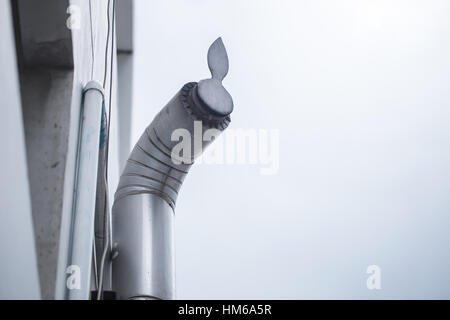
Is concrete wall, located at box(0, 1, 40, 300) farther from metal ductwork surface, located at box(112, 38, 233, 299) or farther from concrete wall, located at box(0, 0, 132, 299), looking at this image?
metal ductwork surface, located at box(112, 38, 233, 299)

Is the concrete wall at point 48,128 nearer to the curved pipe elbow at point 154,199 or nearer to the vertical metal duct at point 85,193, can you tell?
the vertical metal duct at point 85,193

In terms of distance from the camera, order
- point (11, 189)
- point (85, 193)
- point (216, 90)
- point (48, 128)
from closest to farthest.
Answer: point (11, 189) < point (48, 128) < point (85, 193) < point (216, 90)

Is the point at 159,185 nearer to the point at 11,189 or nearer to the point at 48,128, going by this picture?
the point at 48,128

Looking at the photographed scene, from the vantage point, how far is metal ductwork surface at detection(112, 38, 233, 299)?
1996mm

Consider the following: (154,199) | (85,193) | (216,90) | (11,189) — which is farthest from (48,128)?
(154,199)

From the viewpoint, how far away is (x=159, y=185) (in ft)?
7.36

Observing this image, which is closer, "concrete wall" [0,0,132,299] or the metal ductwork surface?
"concrete wall" [0,0,132,299]

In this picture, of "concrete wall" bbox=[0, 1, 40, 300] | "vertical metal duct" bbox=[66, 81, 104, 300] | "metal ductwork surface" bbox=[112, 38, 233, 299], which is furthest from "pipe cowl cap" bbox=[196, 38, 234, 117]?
"concrete wall" bbox=[0, 1, 40, 300]

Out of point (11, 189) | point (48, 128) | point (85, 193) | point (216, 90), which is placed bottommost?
point (11, 189)

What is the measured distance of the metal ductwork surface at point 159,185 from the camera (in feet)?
6.55

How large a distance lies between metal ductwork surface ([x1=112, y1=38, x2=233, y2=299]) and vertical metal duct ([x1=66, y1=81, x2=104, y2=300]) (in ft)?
1.27

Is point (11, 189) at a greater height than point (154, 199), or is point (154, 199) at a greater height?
point (154, 199)

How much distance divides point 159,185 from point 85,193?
0.73 meters
